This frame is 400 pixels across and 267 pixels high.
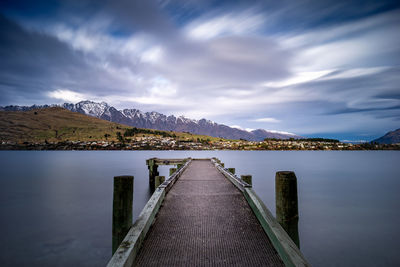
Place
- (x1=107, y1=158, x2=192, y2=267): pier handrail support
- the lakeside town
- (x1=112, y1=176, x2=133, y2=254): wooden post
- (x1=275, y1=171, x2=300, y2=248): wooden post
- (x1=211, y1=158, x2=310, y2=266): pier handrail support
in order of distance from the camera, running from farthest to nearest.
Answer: the lakeside town
(x1=275, y1=171, x2=300, y2=248): wooden post
(x1=112, y1=176, x2=133, y2=254): wooden post
(x1=211, y1=158, x2=310, y2=266): pier handrail support
(x1=107, y1=158, x2=192, y2=267): pier handrail support

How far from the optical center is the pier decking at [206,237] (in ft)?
A: 13.5

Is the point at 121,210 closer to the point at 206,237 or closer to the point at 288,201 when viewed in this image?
the point at 206,237

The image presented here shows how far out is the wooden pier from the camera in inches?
160

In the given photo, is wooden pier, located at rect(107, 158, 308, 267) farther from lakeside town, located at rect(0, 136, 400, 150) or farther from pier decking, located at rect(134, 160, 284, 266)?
lakeside town, located at rect(0, 136, 400, 150)

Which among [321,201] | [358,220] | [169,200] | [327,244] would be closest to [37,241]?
[169,200]

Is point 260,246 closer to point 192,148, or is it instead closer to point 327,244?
point 327,244

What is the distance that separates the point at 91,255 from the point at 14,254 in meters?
3.18

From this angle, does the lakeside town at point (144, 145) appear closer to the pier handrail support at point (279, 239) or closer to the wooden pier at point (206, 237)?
the wooden pier at point (206, 237)

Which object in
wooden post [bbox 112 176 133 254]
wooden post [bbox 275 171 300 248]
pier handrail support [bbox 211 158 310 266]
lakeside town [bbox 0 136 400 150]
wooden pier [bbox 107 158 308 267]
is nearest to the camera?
pier handrail support [bbox 211 158 310 266]

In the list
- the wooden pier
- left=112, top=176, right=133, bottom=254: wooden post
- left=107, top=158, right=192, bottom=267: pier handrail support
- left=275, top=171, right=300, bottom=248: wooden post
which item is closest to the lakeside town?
the wooden pier

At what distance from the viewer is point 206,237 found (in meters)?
4.95

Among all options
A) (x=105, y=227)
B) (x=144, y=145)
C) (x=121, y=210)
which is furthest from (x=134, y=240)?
(x=144, y=145)

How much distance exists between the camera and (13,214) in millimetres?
15352

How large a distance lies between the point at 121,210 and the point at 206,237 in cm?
192
